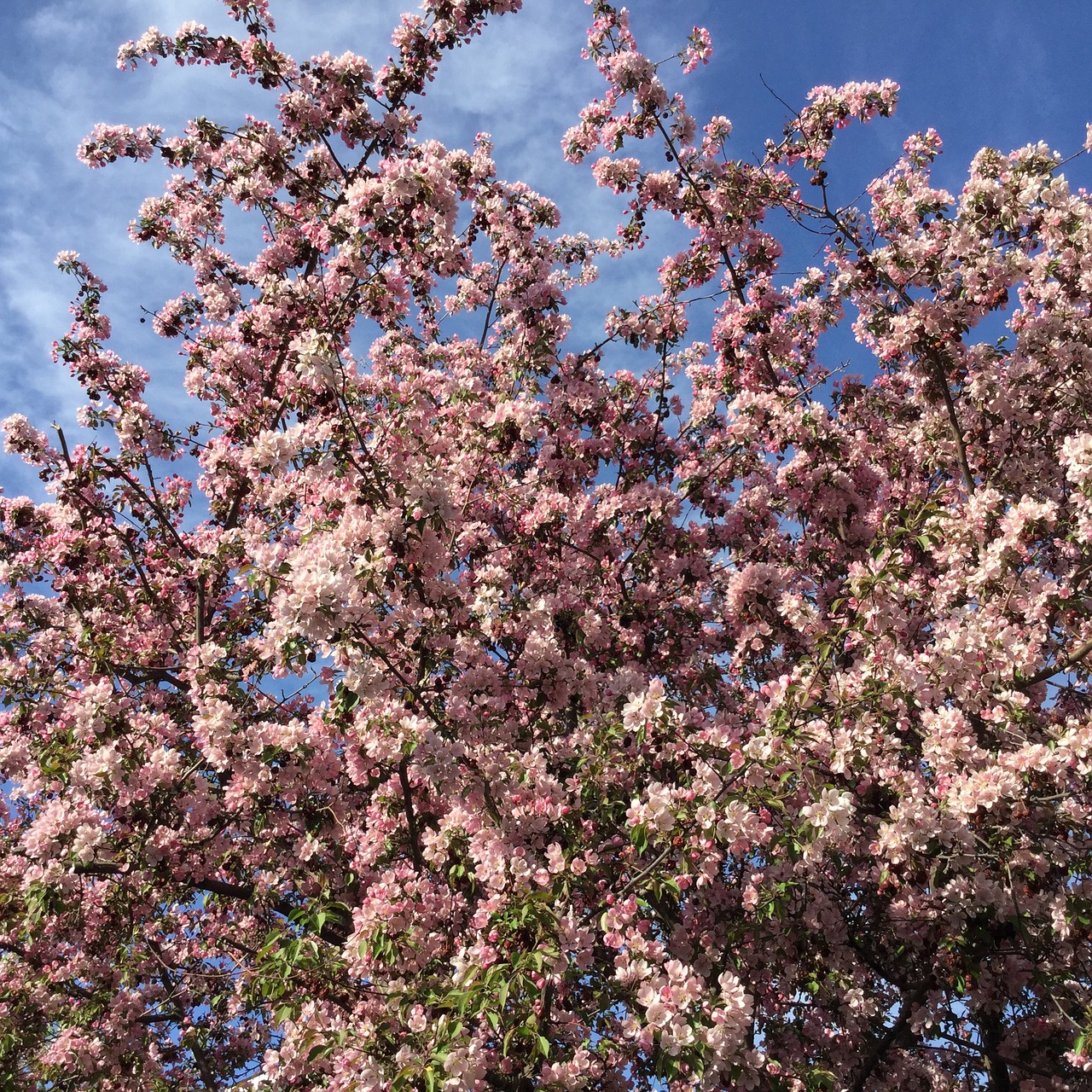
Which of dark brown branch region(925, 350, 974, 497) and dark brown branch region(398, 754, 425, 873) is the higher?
dark brown branch region(925, 350, 974, 497)

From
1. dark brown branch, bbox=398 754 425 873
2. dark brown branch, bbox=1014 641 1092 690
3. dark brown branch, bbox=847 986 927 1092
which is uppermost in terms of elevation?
dark brown branch, bbox=1014 641 1092 690

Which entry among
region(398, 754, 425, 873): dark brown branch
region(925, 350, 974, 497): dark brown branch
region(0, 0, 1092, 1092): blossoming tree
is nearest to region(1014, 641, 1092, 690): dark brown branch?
region(0, 0, 1092, 1092): blossoming tree

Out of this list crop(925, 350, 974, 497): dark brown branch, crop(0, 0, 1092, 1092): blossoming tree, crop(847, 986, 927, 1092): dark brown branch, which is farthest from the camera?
crop(925, 350, 974, 497): dark brown branch

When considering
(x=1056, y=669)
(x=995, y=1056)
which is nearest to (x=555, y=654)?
(x=1056, y=669)

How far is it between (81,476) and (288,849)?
4.47m

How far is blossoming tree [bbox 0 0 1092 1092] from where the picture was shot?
15.0 ft

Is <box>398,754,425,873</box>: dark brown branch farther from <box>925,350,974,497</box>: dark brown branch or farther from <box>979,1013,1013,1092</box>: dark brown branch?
<box>925,350,974,497</box>: dark brown branch

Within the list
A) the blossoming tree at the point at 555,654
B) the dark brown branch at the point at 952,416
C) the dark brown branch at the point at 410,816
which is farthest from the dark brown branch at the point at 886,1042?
the dark brown branch at the point at 952,416

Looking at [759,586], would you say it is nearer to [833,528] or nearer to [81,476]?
[833,528]

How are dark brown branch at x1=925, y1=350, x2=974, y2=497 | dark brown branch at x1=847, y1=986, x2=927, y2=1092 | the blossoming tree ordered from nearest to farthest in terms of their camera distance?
the blossoming tree → dark brown branch at x1=847, y1=986, x2=927, y2=1092 → dark brown branch at x1=925, y1=350, x2=974, y2=497

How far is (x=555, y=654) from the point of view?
5.97 metres

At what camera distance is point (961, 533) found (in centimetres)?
568

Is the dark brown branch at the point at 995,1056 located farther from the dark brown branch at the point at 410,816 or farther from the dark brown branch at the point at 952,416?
the dark brown branch at the point at 410,816

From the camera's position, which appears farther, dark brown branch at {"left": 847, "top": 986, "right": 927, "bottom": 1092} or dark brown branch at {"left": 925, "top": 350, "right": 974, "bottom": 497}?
dark brown branch at {"left": 925, "top": 350, "right": 974, "bottom": 497}
